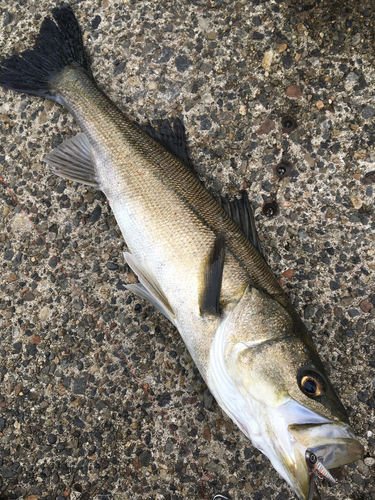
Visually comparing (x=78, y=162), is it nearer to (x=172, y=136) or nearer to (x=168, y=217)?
(x=172, y=136)

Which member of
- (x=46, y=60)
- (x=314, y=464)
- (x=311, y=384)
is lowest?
(x=314, y=464)

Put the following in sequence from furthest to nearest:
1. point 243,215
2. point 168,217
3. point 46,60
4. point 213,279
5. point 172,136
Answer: point 46,60 → point 172,136 → point 243,215 → point 168,217 → point 213,279

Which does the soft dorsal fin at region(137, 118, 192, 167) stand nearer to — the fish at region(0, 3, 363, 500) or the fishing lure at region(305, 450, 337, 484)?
the fish at region(0, 3, 363, 500)

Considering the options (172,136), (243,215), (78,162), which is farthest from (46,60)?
(243,215)

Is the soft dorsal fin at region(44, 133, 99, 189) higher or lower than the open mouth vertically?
higher

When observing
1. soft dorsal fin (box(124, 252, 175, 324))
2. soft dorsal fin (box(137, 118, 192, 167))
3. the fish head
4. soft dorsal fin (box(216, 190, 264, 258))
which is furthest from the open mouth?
soft dorsal fin (box(137, 118, 192, 167))
